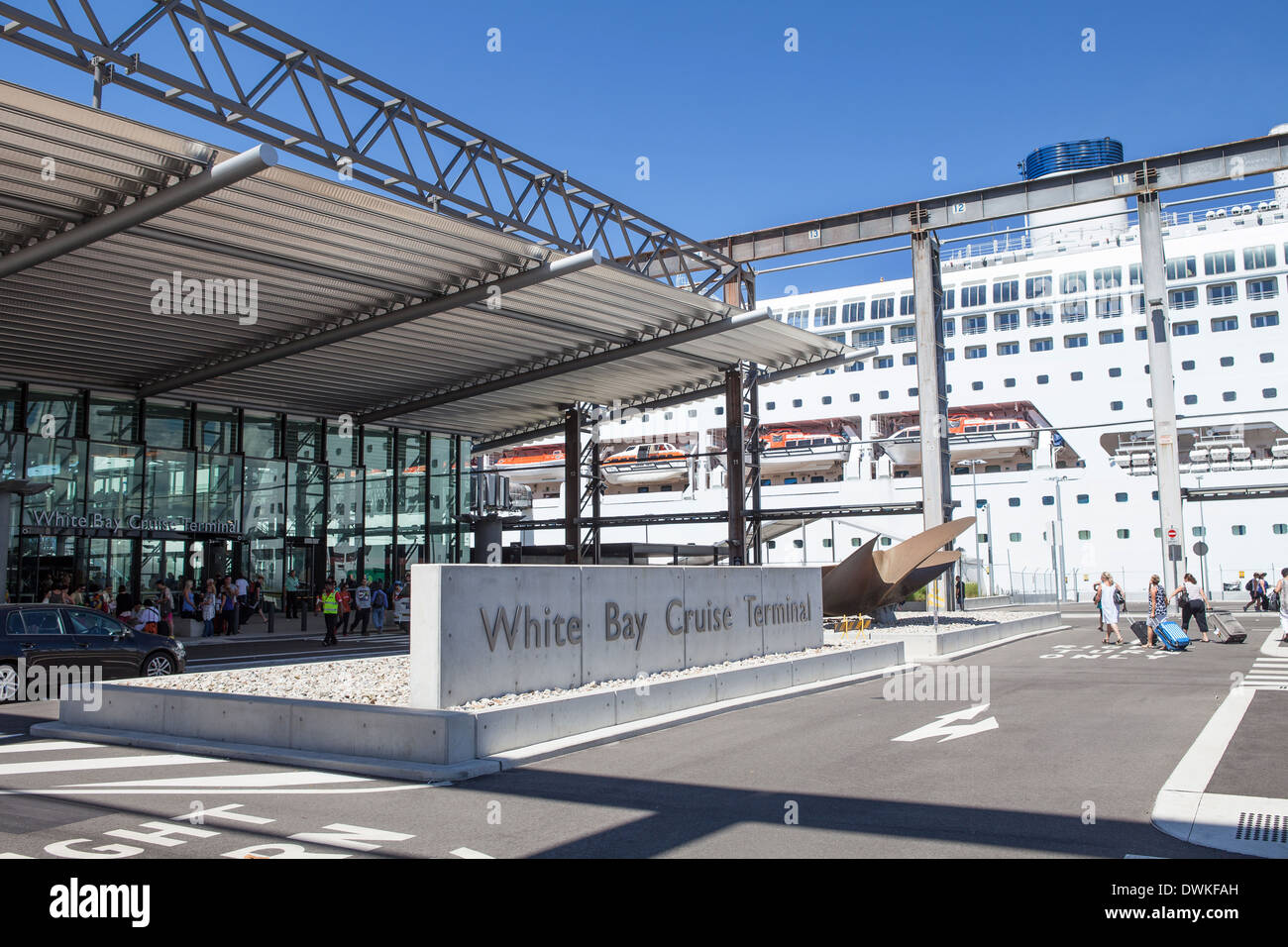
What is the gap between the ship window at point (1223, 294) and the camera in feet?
158

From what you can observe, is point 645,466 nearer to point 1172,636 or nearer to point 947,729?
point 1172,636

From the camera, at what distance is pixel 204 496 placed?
96.5ft

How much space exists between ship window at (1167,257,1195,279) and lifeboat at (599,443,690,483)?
85.6 ft

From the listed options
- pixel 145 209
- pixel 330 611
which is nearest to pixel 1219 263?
pixel 330 611

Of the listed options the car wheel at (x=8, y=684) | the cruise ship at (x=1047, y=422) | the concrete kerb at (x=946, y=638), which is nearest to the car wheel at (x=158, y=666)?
the car wheel at (x=8, y=684)

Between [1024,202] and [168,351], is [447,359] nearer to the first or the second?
[168,351]

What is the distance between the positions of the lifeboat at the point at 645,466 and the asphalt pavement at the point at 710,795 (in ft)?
140

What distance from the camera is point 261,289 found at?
71.4 feet

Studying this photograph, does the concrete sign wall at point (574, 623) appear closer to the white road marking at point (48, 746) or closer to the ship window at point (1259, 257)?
the white road marking at point (48, 746)

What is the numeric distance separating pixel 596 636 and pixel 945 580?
1795 centimetres

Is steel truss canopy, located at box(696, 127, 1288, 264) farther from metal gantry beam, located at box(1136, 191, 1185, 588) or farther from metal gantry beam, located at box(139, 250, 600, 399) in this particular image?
metal gantry beam, located at box(139, 250, 600, 399)

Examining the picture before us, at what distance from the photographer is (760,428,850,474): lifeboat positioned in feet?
166

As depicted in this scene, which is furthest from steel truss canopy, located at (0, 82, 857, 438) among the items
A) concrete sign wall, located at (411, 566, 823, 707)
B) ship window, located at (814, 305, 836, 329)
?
ship window, located at (814, 305, 836, 329)

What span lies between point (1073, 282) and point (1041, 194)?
26.4 metres
